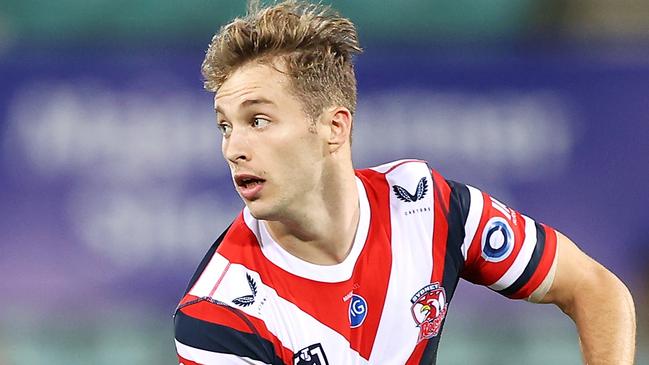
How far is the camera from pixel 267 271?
2.87 m

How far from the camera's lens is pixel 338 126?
2898 mm

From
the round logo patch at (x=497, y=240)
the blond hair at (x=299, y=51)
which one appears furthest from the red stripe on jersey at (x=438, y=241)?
the blond hair at (x=299, y=51)

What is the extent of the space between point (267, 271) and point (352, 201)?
0.30m

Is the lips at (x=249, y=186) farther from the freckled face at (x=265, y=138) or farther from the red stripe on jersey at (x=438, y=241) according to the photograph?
the red stripe on jersey at (x=438, y=241)

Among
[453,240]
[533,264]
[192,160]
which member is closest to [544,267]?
[533,264]

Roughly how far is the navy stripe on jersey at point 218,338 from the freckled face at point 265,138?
275mm

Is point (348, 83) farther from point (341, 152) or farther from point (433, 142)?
point (433, 142)

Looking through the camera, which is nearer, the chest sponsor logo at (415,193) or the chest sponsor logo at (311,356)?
the chest sponsor logo at (311,356)

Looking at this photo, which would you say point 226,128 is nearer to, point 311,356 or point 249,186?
point 249,186

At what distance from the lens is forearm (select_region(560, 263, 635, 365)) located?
2.94m

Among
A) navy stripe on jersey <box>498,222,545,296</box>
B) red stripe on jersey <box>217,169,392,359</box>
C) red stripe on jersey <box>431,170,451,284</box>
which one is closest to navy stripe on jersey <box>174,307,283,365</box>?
red stripe on jersey <box>217,169,392,359</box>

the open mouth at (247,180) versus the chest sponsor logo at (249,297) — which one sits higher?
the open mouth at (247,180)

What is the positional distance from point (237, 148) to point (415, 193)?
0.56 meters

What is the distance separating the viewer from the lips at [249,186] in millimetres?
2730
